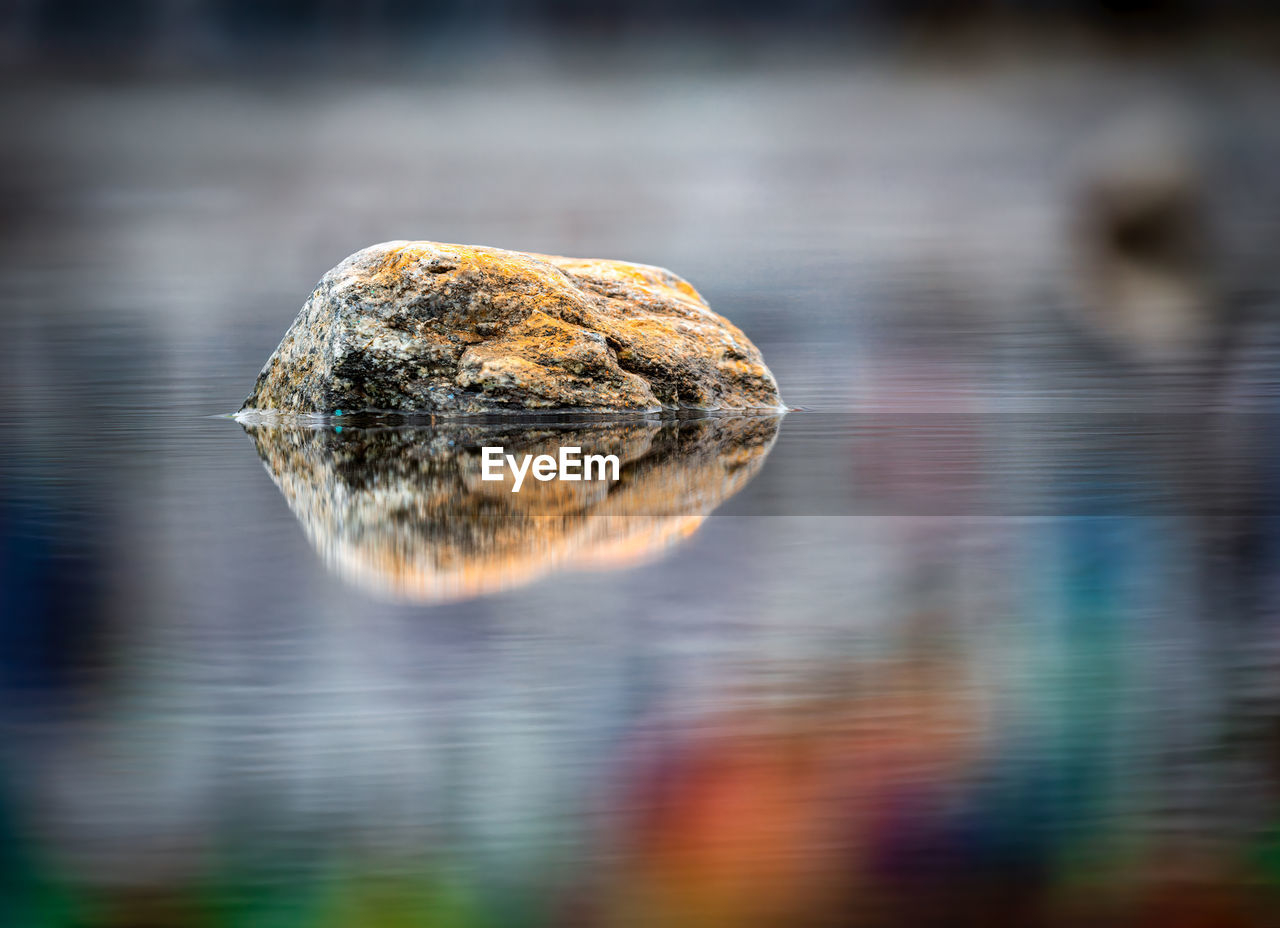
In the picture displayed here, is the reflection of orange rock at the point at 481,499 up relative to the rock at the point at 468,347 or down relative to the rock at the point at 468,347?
down

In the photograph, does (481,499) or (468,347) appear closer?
(481,499)

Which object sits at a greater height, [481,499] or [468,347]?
[468,347]

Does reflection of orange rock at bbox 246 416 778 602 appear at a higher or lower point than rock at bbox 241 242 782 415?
lower

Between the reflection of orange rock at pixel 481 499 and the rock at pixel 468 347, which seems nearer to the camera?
the reflection of orange rock at pixel 481 499

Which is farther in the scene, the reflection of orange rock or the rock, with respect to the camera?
the rock

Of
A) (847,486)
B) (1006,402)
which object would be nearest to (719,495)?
(847,486)
